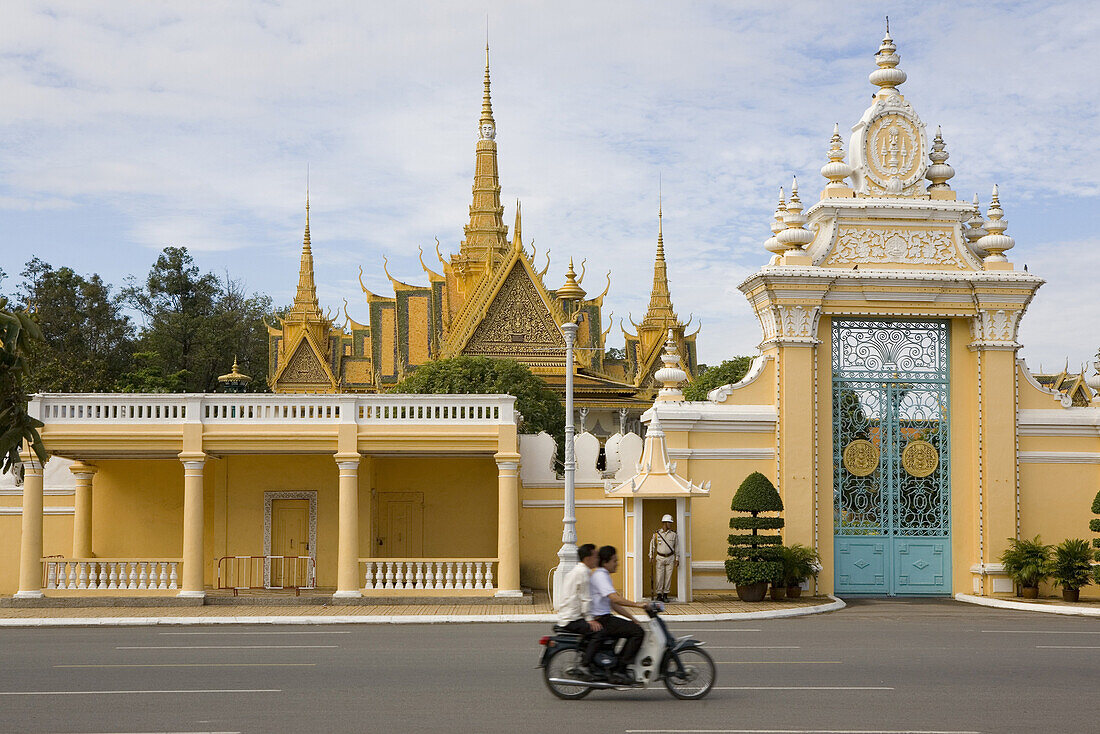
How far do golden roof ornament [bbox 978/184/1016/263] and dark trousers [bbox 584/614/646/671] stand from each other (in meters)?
15.8

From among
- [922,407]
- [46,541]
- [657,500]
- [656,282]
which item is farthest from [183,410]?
[656,282]

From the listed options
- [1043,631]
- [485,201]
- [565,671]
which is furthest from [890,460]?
[485,201]

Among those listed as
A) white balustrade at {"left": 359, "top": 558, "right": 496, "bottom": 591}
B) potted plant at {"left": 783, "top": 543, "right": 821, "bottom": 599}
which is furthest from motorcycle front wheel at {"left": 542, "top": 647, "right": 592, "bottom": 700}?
white balustrade at {"left": 359, "top": 558, "right": 496, "bottom": 591}

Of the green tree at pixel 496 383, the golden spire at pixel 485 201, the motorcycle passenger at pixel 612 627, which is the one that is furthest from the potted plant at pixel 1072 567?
the golden spire at pixel 485 201

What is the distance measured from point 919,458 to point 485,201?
37.5 m

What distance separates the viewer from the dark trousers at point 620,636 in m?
11.5

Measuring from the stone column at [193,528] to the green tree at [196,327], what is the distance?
128ft

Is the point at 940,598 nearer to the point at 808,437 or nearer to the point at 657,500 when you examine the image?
the point at 808,437

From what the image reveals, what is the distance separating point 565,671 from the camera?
11.6m

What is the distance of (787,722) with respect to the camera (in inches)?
403

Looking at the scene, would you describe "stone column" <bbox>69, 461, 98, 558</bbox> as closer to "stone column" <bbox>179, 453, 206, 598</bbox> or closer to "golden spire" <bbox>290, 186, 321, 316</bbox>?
"stone column" <bbox>179, 453, 206, 598</bbox>

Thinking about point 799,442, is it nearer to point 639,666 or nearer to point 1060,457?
point 1060,457

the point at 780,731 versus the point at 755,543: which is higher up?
the point at 755,543

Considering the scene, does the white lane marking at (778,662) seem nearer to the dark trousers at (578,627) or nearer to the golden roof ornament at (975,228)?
the dark trousers at (578,627)
